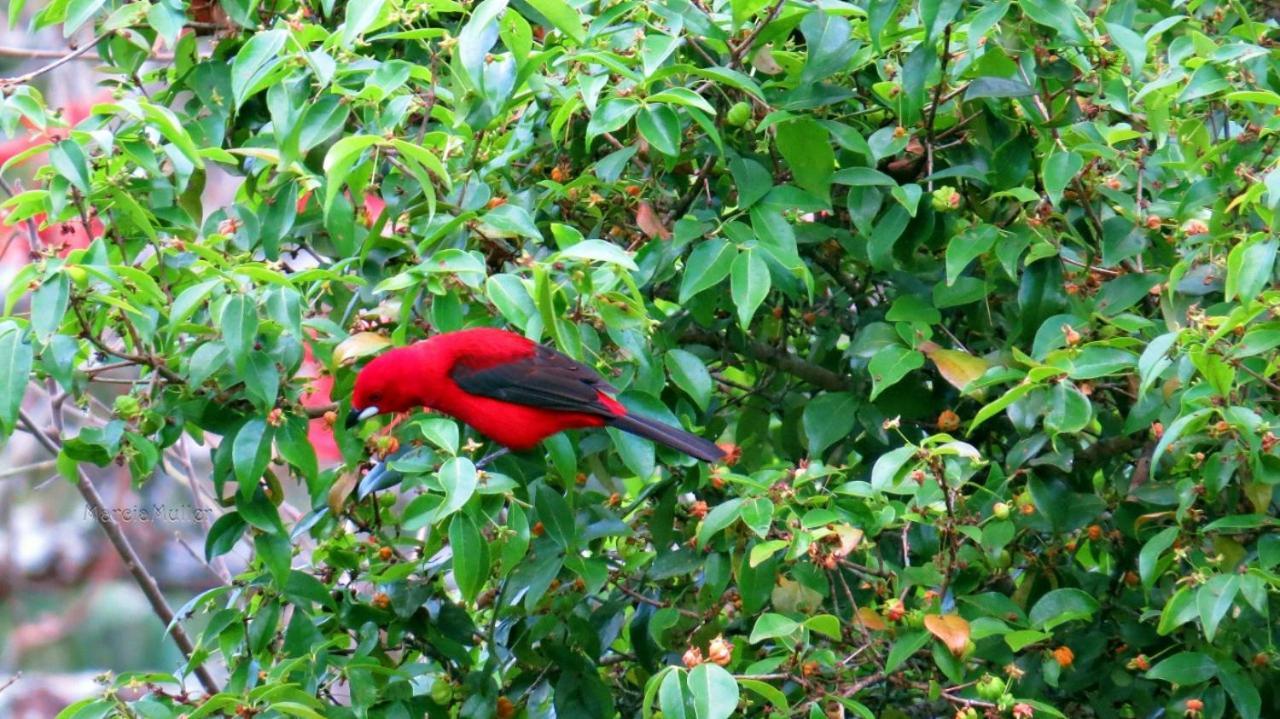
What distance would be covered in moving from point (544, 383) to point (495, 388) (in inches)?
8.1

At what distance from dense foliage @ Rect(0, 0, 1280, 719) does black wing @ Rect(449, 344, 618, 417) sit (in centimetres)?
18

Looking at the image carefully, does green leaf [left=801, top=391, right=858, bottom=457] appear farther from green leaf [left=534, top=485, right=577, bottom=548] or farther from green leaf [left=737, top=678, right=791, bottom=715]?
green leaf [left=737, top=678, right=791, bottom=715]

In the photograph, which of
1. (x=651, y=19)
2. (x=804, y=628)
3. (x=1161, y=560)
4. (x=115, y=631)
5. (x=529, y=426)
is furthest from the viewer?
(x=115, y=631)

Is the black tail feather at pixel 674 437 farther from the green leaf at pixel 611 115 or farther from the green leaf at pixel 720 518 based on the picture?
the green leaf at pixel 611 115

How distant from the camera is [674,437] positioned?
11.0 ft

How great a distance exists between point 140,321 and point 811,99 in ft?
5.17

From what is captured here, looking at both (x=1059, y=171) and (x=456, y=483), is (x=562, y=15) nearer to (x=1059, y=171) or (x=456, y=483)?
(x=456, y=483)

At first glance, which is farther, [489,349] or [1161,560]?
[489,349]

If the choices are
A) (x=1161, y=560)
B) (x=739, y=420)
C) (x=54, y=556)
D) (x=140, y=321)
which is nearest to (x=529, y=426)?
(x=739, y=420)

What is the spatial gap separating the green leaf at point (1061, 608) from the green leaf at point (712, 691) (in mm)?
876

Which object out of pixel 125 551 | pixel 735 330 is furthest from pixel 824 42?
pixel 125 551

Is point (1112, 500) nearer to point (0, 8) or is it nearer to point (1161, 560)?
point (1161, 560)

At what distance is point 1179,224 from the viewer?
3.23 m

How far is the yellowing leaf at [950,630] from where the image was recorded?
2.75 metres
